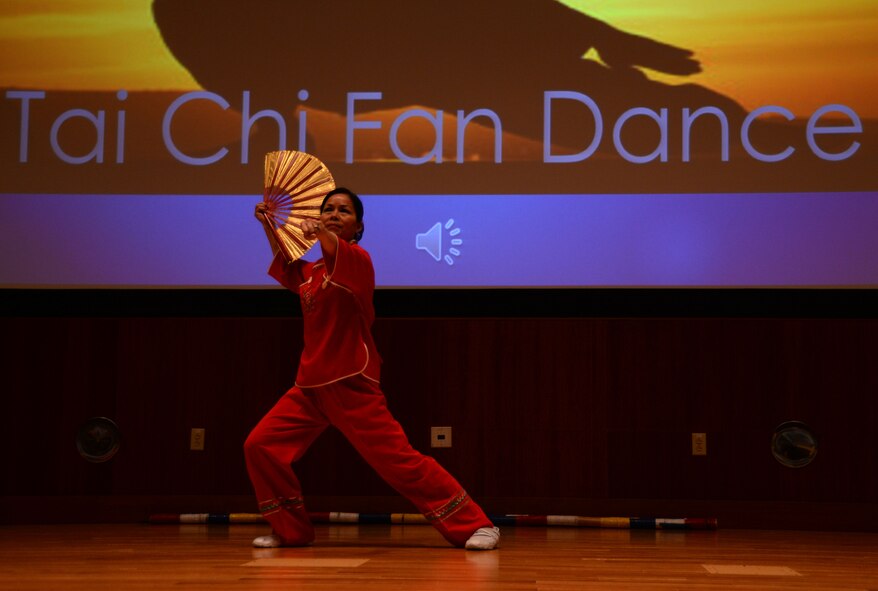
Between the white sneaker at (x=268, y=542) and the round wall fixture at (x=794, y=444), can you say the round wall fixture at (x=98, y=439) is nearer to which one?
the white sneaker at (x=268, y=542)

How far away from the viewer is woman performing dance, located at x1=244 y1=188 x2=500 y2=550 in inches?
137

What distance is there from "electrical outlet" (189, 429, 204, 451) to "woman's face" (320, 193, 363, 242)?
5.29ft

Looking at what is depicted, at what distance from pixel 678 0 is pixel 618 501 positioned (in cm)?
220

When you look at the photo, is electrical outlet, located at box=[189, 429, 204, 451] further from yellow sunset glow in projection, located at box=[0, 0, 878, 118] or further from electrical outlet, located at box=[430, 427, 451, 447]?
yellow sunset glow in projection, located at box=[0, 0, 878, 118]

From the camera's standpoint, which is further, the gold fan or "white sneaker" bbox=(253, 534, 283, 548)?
the gold fan

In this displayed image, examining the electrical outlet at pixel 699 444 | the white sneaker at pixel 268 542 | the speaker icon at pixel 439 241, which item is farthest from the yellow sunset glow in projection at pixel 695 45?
the white sneaker at pixel 268 542

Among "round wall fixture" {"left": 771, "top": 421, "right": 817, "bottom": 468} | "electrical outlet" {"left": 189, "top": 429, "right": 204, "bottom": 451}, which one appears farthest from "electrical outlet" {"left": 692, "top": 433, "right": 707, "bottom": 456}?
"electrical outlet" {"left": 189, "top": 429, "right": 204, "bottom": 451}

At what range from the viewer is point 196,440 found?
4883mm

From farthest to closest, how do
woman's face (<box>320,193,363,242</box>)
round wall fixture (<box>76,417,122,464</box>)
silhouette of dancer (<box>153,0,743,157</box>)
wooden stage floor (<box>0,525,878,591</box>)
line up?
round wall fixture (<box>76,417,122,464</box>) → silhouette of dancer (<box>153,0,743,157</box>) → woman's face (<box>320,193,363,242</box>) → wooden stage floor (<box>0,525,878,591</box>)

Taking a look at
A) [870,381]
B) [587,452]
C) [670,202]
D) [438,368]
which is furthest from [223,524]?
[870,381]

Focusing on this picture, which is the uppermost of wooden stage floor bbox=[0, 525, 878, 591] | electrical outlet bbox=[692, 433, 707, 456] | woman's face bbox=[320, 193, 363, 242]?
woman's face bbox=[320, 193, 363, 242]

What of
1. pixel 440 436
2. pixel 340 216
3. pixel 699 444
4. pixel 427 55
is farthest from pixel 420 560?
pixel 427 55

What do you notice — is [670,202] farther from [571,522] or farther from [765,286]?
[571,522]

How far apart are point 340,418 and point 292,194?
2.71 feet
